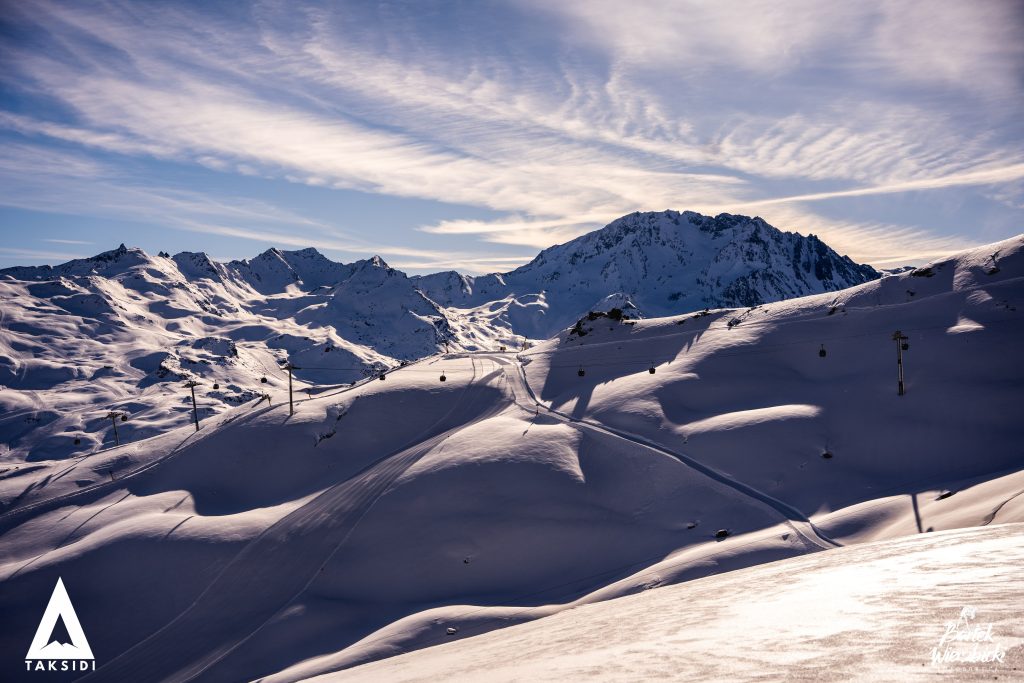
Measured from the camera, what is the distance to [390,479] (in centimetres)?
4819

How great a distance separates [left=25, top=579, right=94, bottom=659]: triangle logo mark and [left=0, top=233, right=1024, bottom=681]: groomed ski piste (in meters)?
0.59

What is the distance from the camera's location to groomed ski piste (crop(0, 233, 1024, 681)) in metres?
19.5

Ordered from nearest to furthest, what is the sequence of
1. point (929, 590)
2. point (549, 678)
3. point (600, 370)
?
point (549, 678)
point (929, 590)
point (600, 370)

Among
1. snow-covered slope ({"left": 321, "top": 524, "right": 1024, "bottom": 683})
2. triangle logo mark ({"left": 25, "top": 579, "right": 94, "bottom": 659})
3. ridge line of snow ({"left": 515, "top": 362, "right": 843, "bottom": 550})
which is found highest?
snow-covered slope ({"left": 321, "top": 524, "right": 1024, "bottom": 683})

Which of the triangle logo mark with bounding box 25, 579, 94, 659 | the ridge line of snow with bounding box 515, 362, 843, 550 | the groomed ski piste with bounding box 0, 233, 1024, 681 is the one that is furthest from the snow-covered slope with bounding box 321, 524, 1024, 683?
the triangle logo mark with bounding box 25, 579, 94, 659

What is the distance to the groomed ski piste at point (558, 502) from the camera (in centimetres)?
1948

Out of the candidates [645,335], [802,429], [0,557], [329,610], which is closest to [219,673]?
[329,610]

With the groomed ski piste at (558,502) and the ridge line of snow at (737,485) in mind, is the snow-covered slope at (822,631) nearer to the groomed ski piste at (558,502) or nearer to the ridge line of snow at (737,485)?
the groomed ski piste at (558,502)

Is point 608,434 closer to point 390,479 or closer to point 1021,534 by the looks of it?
point 390,479

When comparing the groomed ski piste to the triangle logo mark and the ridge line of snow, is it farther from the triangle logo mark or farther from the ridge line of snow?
the triangle logo mark

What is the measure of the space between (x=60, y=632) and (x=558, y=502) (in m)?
35.3

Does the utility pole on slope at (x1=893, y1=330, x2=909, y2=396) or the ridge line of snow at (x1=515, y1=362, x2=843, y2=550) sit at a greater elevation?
the utility pole on slope at (x1=893, y1=330, x2=909, y2=396)

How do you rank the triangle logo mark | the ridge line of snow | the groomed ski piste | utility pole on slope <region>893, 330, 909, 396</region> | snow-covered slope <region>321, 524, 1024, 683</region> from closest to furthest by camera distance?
snow-covered slope <region>321, 524, 1024, 683</region> < the groomed ski piste < the ridge line of snow < the triangle logo mark < utility pole on slope <region>893, 330, 909, 396</region>

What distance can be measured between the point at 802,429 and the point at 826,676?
4434 centimetres
